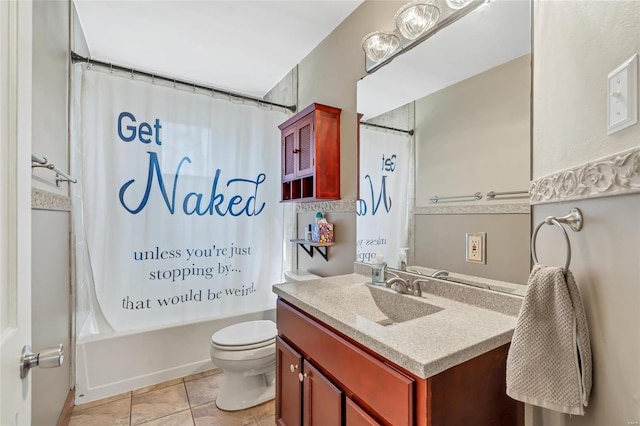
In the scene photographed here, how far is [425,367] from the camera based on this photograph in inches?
26.4

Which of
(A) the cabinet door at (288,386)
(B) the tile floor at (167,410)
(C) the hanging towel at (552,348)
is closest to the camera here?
(C) the hanging towel at (552,348)

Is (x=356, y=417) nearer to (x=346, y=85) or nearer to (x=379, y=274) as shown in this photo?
(x=379, y=274)

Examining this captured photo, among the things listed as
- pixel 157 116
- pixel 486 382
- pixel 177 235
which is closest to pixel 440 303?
pixel 486 382

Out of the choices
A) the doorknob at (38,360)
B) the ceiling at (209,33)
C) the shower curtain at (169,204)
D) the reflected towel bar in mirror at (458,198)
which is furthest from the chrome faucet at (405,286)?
the ceiling at (209,33)

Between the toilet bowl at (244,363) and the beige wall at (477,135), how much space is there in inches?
50.1

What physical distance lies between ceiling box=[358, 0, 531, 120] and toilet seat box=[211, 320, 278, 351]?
1.52 metres

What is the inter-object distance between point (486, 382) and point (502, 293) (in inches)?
13.1

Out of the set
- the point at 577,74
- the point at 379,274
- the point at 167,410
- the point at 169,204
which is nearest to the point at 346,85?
A: the point at 379,274

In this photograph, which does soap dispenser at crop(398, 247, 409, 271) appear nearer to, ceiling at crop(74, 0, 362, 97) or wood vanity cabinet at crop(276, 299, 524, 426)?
wood vanity cabinet at crop(276, 299, 524, 426)

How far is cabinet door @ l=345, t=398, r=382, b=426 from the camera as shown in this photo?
834 millimetres

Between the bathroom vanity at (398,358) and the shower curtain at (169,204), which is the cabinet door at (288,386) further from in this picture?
the shower curtain at (169,204)

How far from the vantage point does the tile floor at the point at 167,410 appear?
1.65 meters

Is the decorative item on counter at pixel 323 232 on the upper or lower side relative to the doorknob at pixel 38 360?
upper

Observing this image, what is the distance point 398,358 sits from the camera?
2.41 ft
